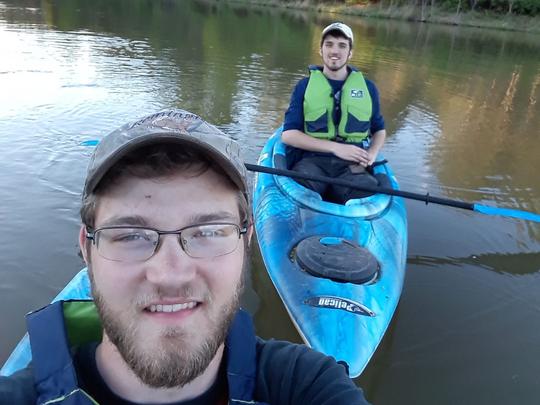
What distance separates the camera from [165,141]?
1.12 metres

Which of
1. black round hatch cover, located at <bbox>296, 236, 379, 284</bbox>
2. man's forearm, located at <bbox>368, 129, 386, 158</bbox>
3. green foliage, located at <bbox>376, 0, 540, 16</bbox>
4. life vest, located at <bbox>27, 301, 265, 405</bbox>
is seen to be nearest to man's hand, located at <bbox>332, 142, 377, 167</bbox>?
man's forearm, located at <bbox>368, 129, 386, 158</bbox>

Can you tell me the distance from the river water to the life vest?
5.62ft

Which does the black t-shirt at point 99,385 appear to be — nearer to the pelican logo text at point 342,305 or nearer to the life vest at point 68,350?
the life vest at point 68,350

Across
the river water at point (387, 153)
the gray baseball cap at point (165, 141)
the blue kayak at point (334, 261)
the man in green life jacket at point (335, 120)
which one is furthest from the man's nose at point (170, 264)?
the man in green life jacket at point (335, 120)

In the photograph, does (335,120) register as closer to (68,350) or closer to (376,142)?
(376,142)

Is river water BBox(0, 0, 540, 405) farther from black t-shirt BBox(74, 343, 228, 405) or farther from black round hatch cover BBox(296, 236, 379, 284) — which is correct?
black t-shirt BBox(74, 343, 228, 405)

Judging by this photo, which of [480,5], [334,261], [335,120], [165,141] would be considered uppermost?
[165,141]

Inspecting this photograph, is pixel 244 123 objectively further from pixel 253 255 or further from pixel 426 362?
pixel 426 362

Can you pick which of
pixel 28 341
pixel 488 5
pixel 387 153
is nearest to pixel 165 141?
pixel 28 341

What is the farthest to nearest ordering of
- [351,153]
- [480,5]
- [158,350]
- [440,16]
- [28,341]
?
1. [480,5]
2. [440,16]
3. [351,153]
4. [28,341]
5. [158,350]

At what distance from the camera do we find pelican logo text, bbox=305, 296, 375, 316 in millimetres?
2596

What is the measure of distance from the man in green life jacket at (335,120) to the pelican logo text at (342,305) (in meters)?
1.41

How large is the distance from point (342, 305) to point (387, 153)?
427cm

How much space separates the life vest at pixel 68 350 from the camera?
1063mm
